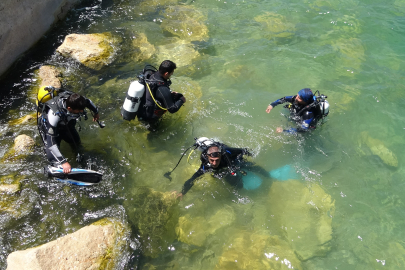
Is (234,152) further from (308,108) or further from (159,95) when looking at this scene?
(308,108)

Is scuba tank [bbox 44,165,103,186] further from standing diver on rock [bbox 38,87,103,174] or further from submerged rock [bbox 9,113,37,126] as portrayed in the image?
submerged rock [bbox 9,113,37,126]

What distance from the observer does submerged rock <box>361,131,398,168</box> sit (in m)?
6.22

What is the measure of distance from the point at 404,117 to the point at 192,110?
6112mm

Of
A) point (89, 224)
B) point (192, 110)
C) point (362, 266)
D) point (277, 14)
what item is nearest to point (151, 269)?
point (89, 224)

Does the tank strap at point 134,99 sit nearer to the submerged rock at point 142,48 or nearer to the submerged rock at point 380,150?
the submerged rock at point 142,48

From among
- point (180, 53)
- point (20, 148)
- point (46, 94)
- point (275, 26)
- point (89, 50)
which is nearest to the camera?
point (46, 94)

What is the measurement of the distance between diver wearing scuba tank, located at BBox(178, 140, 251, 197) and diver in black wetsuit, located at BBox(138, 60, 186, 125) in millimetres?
1556

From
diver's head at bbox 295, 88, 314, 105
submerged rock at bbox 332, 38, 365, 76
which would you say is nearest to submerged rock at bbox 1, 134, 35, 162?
diver's head at bbox 295, 88, 314, 105

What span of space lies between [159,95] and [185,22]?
6.23 metres

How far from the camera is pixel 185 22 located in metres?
10.5

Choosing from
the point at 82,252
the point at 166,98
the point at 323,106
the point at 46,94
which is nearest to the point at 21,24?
the point at 46,94

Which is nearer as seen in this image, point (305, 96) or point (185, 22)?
point (305, 96)

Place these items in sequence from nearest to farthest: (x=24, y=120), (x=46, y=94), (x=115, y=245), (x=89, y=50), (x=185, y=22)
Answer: (x=115, y=245) < (x=46, y=94) < (x=24, y=120) < (x=89, y=50) < (x=185, y=22)

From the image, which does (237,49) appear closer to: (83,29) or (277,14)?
(277,14)
